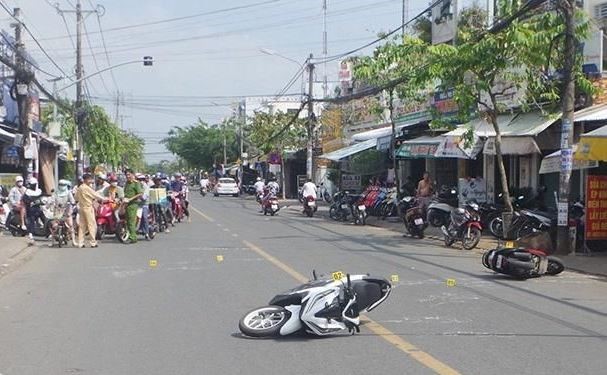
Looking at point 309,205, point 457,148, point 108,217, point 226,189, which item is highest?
point 457,148

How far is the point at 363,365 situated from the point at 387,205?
2208 cm

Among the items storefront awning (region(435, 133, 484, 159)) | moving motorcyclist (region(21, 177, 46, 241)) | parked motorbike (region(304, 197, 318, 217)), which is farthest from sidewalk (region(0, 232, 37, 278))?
parked motorbike (region(304, 197, 318, 217))

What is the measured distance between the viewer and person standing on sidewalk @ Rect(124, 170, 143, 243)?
19.3 m

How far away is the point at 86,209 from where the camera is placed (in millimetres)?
→ 18297

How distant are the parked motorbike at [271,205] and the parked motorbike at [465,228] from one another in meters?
14.5

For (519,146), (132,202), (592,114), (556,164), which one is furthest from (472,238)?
(132,202)

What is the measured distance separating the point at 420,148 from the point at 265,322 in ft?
59.6

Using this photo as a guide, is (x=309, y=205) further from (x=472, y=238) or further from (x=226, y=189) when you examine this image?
(x=226, y=189)

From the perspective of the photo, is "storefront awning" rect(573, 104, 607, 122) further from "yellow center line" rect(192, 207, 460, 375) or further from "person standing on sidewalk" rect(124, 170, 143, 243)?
"yellow center line" rect(192, 207, 460, 375)

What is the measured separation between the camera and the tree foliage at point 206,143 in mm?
101125

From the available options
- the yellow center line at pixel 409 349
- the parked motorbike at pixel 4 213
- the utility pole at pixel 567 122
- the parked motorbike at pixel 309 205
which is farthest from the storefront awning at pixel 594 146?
the parked motorbike at pixel 309 205

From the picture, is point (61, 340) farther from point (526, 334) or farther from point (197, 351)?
point (526, 334)

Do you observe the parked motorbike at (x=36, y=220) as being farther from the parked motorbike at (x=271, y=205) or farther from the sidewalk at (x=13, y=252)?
the parked motorbike at (x=271, y=205)

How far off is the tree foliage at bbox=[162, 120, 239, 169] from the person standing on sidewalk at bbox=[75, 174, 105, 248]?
81.5 m
